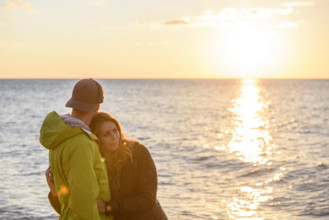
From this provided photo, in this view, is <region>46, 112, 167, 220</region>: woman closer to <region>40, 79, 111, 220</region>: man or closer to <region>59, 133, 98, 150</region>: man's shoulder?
<region>40, 79, 111, 220</region>: man

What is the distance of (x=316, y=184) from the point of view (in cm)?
1399

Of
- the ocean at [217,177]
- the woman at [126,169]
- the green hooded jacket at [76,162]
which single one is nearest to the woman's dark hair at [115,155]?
the woman at [126,169]

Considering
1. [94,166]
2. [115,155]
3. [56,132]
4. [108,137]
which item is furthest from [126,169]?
[56,132]

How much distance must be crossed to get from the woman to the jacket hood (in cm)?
47

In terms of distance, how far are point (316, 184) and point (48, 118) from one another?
A: 40.7ft

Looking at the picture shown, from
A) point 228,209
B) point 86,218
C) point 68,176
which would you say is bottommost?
point 228,209

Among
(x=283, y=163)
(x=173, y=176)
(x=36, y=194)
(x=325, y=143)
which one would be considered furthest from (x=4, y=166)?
(x=325, y=143)

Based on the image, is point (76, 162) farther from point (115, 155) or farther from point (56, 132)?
point (115, 155)

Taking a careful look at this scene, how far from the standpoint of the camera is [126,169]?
3.59 metres

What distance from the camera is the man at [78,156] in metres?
3.04

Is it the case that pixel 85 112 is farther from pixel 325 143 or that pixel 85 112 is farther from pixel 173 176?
pixel 325 143

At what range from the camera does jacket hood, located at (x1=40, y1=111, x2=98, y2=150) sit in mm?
3070

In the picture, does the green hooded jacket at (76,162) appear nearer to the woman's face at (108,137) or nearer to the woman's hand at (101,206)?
the woman's hand at (101,206)

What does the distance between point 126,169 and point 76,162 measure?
0.65 m
